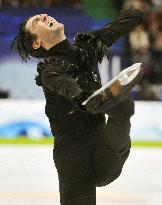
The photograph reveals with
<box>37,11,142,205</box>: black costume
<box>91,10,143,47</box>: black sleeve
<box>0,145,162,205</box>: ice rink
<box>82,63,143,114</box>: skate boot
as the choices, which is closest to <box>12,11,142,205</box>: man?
<box>37,11,142,205</box>: black costume

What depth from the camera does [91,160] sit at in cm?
238

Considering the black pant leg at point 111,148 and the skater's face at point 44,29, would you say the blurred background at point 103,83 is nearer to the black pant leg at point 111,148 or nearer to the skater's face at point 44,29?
the black pant leg at point 111,148

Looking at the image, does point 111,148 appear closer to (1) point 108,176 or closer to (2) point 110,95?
(1) point 108,176

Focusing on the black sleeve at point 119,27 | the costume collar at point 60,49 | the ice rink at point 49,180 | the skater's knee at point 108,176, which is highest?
the black sleeve at point 119,27

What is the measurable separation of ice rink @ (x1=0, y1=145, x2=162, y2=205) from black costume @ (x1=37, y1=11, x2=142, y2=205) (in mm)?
935

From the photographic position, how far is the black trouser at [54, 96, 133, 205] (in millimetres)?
2322

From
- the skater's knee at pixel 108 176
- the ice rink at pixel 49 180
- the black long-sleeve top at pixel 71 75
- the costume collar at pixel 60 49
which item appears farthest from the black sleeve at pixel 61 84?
the ice rink at pixel 49 180

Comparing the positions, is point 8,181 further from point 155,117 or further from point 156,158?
point 155,117

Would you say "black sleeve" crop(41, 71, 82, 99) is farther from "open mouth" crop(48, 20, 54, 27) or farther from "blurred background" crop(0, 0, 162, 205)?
"blurred background" crop(0, 0, 162, 205)

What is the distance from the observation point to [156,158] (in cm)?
417

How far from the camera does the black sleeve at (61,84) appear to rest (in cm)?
201

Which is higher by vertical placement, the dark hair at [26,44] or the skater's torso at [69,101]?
the dark hair at [26,44]

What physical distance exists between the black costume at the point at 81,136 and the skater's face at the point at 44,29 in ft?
0.20

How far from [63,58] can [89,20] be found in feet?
13.1
